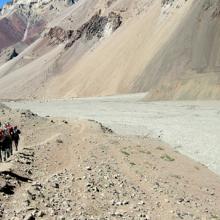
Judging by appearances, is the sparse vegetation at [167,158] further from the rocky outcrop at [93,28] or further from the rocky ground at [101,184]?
the rocky outcrop at [93,28]

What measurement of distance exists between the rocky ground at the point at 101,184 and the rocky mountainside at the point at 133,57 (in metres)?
49.0

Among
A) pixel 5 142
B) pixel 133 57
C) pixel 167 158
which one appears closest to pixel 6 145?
pixel 5 142

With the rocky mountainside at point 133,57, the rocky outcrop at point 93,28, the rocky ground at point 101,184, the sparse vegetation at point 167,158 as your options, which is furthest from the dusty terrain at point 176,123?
the rocky outcrop at point 93,28

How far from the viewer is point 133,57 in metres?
115

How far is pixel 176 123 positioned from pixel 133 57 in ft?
207

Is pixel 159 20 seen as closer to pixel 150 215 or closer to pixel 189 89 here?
pixel 189 89

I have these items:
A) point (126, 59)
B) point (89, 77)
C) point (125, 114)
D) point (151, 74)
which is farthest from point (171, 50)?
point (125, 114)

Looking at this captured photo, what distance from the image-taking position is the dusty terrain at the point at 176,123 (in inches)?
1407

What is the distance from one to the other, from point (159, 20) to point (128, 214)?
105m

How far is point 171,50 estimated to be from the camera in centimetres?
10269

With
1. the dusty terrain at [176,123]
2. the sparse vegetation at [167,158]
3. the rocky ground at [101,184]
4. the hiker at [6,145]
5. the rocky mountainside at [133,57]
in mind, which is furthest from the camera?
the rocky mountainside at [133,57]

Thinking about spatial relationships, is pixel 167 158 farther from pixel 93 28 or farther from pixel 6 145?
pixel 93 28

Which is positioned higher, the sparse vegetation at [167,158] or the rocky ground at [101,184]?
the rocky ground at [101,184]

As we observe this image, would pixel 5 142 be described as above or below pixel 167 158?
above
